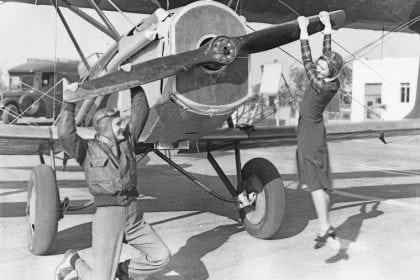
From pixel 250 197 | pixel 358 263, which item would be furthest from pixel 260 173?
pixel 358 263

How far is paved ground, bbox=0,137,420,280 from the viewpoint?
4.02m

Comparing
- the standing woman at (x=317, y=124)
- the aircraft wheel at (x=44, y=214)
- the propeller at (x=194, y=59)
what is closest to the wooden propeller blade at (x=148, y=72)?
the propeller at (x=194, y=59)

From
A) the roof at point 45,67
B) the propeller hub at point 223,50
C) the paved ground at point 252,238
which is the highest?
the roof at point 45,67

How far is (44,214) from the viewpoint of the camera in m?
4.54

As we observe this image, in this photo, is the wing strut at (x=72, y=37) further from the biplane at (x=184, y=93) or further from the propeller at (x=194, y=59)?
the propeller at (x=194, y=59)

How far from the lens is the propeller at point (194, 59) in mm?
3359

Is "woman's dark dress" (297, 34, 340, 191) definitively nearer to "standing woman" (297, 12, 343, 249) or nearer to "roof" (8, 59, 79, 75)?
"standing woman" (297, 12, 343, 249)

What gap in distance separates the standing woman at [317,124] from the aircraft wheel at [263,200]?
201cm

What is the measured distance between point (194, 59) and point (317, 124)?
3.08ft

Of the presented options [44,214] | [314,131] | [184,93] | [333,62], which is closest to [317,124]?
[314,131]

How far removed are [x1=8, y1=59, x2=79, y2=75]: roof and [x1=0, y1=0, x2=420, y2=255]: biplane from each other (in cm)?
1107

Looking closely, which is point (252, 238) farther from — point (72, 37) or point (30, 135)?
point (72, 37)

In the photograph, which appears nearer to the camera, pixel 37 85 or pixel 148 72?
pixel 148 72

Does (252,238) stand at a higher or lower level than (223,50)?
lower
